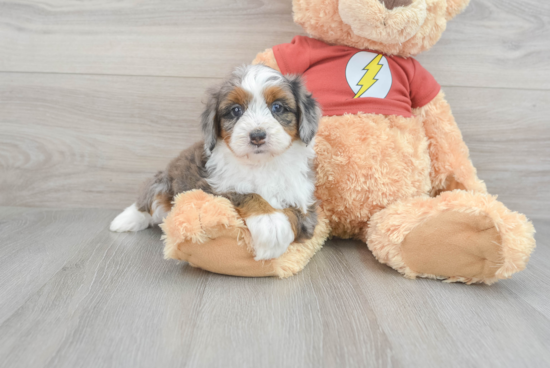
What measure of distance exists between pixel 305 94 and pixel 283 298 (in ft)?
2.36

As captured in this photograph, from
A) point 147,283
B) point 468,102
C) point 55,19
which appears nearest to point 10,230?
point 147,283

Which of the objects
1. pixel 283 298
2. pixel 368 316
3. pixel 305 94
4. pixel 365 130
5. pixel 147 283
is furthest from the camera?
pixel 365 130

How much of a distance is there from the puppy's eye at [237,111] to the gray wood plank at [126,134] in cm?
78

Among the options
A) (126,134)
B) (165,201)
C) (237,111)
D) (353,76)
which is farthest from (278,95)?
(126,134)

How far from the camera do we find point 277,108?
1438 mm

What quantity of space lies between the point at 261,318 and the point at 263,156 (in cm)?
53

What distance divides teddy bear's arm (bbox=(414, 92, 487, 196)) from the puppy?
0.60 m

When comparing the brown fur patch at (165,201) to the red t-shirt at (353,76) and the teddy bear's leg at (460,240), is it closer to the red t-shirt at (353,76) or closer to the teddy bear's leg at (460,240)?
the red t-shirt at (353,76)

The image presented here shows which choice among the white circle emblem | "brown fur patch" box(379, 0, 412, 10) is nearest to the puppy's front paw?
the white circle emblem

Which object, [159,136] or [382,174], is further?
[159,136]

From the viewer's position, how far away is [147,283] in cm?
138

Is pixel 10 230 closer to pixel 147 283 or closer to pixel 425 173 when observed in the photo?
pixel 147 283

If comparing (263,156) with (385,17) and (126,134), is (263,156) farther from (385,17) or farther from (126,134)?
(126,134)

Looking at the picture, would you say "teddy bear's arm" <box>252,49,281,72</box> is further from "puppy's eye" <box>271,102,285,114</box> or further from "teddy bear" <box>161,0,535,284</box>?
"puppy's eye" <box>271,102,285,114</box>
